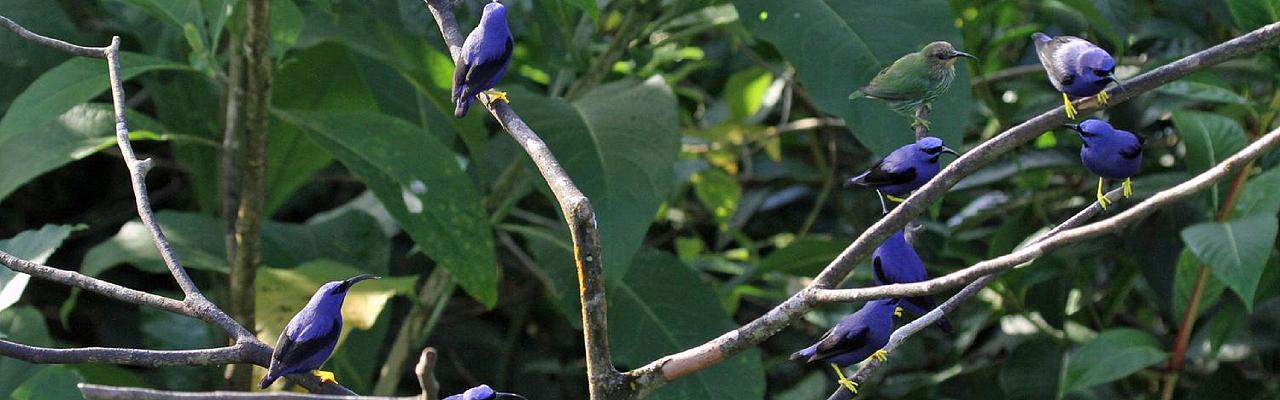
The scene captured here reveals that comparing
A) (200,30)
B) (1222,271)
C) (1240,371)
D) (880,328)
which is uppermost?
(200,30)

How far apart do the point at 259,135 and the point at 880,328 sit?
1.10 meters

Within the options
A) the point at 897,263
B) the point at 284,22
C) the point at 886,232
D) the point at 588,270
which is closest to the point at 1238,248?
the point at 897,263

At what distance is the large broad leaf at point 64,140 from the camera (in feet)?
6.65

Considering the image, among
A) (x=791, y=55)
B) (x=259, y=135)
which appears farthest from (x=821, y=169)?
(x=259, y=135)

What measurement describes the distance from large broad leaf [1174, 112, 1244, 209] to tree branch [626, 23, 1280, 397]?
1.10m

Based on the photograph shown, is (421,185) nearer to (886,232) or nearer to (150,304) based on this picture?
(150,304)

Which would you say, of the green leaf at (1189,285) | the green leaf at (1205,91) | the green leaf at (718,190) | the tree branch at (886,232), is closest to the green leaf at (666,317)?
the green leaf at (718,190)

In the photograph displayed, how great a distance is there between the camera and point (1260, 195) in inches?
82.4

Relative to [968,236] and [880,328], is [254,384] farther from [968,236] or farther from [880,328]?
[968,236]

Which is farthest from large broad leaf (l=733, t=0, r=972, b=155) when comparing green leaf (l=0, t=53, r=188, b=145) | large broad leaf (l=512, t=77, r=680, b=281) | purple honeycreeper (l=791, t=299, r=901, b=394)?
green leaf (l=0, t=53, r=188, b=145)

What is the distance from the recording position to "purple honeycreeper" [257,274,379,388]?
1149mm

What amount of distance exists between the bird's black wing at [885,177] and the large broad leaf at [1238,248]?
78cm

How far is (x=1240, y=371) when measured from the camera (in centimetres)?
244

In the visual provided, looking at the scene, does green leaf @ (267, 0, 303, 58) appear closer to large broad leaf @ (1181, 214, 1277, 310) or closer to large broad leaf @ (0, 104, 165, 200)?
large broad leaf @ (0, 104, 165, 200)
